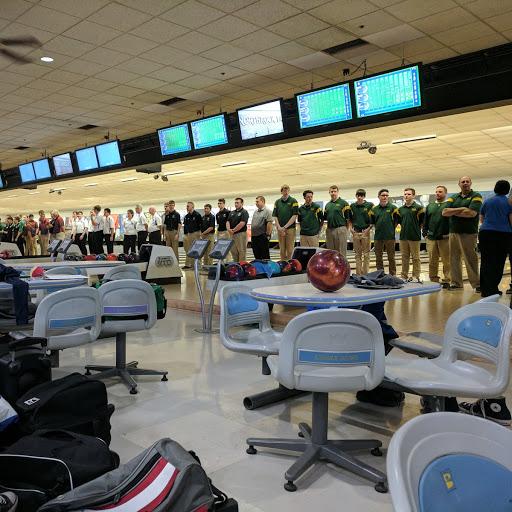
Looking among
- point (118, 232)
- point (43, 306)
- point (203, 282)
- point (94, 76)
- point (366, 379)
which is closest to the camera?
point (366, 379)

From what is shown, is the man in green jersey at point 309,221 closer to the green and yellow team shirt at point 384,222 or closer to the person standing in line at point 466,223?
the green and yellow team shirt at point 384,222

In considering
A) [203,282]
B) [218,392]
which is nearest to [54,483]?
[218,392]

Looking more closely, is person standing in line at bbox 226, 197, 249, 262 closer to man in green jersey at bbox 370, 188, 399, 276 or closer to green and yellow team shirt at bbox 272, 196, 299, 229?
green and yellow team shirt at bbox 272, 196, 299, 229

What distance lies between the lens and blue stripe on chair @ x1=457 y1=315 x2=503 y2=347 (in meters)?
2.11

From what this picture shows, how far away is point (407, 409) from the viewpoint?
301cm

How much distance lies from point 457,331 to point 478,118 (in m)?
6.72

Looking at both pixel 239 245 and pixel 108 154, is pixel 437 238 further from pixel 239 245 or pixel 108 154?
pixel 108 154

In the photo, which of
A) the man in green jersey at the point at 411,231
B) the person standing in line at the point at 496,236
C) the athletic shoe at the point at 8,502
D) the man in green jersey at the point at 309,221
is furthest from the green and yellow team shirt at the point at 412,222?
the athletic shoe at the point at 8,502

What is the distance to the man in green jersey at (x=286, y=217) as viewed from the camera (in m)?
8.29

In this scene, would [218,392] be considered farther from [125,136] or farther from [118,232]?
[118,232]

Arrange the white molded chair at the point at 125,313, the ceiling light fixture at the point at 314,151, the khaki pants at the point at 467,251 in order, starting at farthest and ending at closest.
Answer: the ceiling light fixture at the point at 314,151
the khaki pants at the point at 467,251
the white molded chair at the point at 125,313

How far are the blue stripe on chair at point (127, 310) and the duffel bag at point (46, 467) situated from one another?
5.36ft

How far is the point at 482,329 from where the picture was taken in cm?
222

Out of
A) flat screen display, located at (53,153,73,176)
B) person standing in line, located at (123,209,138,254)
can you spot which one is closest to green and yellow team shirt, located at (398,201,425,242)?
flat screen display, located at (53,153,73,176)
